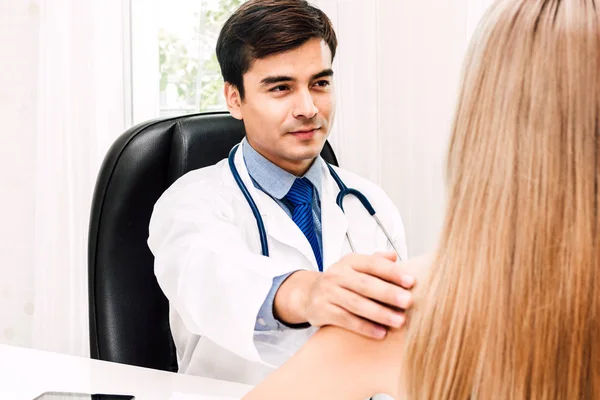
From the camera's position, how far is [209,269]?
1125mm

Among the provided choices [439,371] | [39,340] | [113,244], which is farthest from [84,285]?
[439,371]

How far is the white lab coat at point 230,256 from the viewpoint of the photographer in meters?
1.07

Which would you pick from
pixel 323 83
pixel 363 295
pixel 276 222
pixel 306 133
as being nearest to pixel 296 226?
pixel 276 222

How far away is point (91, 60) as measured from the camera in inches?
75.5

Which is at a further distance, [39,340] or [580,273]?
[39,340]

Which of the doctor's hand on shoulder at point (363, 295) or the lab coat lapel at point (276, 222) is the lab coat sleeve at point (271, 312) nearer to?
the doctor's hand on shoulder at point (363, 295)

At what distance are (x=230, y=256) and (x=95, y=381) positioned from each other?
0.90 feet

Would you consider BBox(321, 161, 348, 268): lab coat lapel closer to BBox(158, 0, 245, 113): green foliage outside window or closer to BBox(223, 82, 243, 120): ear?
BBox(223, 82, 243, 120): ear

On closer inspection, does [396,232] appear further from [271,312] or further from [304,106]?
[271,312]

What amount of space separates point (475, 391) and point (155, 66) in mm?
1688

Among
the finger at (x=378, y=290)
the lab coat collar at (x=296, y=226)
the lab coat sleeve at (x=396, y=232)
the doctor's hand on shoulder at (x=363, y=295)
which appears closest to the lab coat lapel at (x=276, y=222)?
the lab coat collar at (x=296, y=226)

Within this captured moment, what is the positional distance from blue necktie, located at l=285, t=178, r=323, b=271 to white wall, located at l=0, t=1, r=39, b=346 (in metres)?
0.84

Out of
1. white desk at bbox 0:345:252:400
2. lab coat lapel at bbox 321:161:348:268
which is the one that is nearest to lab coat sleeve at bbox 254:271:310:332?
white desk at bbox 0:345:252:400

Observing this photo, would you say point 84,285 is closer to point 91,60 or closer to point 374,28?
point 91,60
